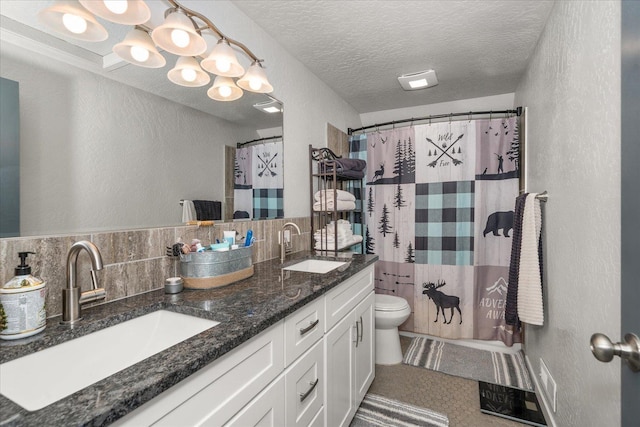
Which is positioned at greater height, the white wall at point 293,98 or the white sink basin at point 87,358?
the white wall at point 293,98

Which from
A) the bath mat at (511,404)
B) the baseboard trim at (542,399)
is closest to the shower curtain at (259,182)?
the bath mat at (511,404)

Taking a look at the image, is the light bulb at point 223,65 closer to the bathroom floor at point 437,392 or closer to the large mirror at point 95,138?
the large mirror at point 95,138

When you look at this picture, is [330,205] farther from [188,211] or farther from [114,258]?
[114,258]

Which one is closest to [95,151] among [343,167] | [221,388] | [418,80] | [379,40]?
[221,388]

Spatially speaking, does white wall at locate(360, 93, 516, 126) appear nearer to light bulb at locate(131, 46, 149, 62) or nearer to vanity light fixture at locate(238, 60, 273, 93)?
vanity light fixture at locate(238, 60, 273, 93)

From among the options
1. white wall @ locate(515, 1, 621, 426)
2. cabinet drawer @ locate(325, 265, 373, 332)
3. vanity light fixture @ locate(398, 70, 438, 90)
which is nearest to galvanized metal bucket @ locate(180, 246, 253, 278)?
cabinet drawer @ locate(325, 265, 373, 332)

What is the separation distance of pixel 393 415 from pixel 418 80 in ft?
8.19

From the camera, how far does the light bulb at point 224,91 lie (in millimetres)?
1456

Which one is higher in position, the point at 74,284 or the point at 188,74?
the point at 188,74

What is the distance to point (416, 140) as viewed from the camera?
8.80ft

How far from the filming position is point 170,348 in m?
0.70

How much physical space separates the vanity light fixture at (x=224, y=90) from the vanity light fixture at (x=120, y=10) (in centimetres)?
47

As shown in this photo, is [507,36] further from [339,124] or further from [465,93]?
[339,124]

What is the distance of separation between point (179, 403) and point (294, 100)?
6.50 ft
